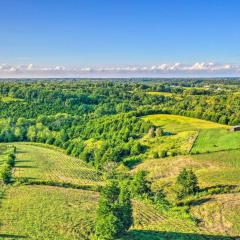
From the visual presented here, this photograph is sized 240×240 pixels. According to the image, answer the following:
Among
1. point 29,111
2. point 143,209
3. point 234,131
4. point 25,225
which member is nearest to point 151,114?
point 234,131

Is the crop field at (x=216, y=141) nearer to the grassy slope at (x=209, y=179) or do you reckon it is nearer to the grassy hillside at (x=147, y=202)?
the grassy hillside at (x=147, y=202)

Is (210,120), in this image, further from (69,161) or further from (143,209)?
(143,209)

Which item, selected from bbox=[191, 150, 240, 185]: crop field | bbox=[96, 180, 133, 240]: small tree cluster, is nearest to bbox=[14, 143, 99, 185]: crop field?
bbox=[191, 150, 240, 185]: crop field

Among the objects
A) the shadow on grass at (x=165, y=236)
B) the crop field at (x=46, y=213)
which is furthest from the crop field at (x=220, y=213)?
the crop field at (x=46, y=213)

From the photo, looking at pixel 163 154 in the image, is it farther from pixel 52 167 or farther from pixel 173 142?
pixel 52 167

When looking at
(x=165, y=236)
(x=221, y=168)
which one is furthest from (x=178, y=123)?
(x=165, y=236)

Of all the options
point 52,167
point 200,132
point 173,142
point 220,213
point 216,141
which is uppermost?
point 200,132

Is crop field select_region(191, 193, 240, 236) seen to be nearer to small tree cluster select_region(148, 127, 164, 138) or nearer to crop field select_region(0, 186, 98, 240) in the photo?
crop field select_region(0, 186, 98, 240)
